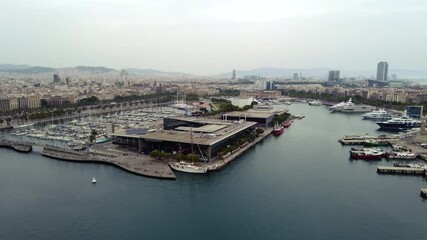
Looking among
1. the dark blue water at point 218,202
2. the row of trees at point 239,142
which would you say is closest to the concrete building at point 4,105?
the dark blue water at point 218,202

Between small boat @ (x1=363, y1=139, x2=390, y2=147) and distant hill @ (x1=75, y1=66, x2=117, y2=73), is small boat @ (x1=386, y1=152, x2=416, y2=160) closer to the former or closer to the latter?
small boat @ (x1=363, y1=139, x2=390, y2=147)

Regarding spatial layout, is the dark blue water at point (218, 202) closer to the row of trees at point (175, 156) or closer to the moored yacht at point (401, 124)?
the row of trees at point (175, 156)

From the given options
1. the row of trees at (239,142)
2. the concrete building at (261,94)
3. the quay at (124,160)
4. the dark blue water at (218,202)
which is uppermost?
the concrete building at (261,94)

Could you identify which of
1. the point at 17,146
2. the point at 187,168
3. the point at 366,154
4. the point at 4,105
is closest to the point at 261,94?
the point at 4,105

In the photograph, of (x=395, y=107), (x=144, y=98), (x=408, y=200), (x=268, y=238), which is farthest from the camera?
(x=144, y=98)

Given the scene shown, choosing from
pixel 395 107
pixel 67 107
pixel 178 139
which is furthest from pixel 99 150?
pixel 395 107

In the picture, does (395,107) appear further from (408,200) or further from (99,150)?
(99,150)

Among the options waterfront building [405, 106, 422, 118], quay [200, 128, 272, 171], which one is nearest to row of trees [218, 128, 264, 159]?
quay [200, 128, 272, 171]
